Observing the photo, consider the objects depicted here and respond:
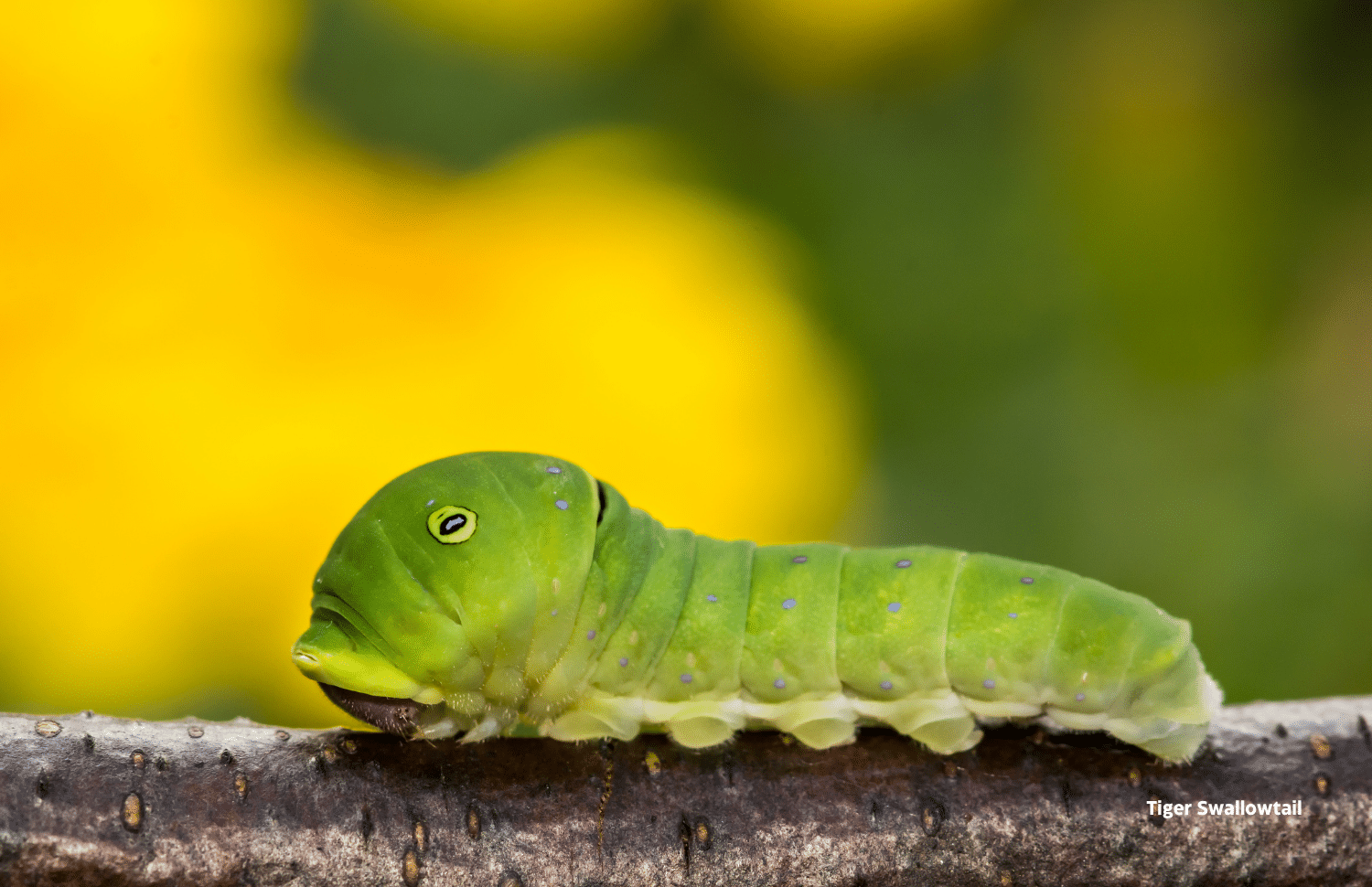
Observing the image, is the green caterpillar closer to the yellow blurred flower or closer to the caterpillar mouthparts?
the caterpillar mouthparts

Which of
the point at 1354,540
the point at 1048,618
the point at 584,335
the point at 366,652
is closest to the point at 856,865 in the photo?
the point at 1048,618

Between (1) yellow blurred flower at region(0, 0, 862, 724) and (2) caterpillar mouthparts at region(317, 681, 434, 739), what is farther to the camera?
(1) yellow blurred flower at region(0, 0, 862, 724)

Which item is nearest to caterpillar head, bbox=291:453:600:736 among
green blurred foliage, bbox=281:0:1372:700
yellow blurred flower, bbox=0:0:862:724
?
yellow blurred flower, bbox=0:0:862:724

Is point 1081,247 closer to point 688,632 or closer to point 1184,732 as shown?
point 1184,732

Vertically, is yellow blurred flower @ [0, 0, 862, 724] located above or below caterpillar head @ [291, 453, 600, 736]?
above

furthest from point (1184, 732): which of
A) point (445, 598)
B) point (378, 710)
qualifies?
point (378, 710)

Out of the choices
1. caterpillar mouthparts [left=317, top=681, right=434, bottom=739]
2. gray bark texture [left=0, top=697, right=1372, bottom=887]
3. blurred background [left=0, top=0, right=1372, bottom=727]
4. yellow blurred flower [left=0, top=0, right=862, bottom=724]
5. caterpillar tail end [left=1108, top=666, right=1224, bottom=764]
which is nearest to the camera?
gray bark texture [left=0, top=697, right=1372, bottom=887]

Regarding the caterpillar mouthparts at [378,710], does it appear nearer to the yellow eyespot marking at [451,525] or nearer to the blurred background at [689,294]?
the yellow eyespot marking at [451,525]

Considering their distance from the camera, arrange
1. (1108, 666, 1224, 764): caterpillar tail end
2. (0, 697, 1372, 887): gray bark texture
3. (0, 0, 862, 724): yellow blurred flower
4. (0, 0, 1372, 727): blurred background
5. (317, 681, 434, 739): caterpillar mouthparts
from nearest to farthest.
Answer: (0, 697, 1372, 887): gray bark texture → (317, 681, 434, 739): caterpillar mouthparts → (1108, 666, 1224, 764): caterpillar tail end → (0, 0, 862, 724): yellow blurred flower → (0, 0, 1372, 727): blurred background
